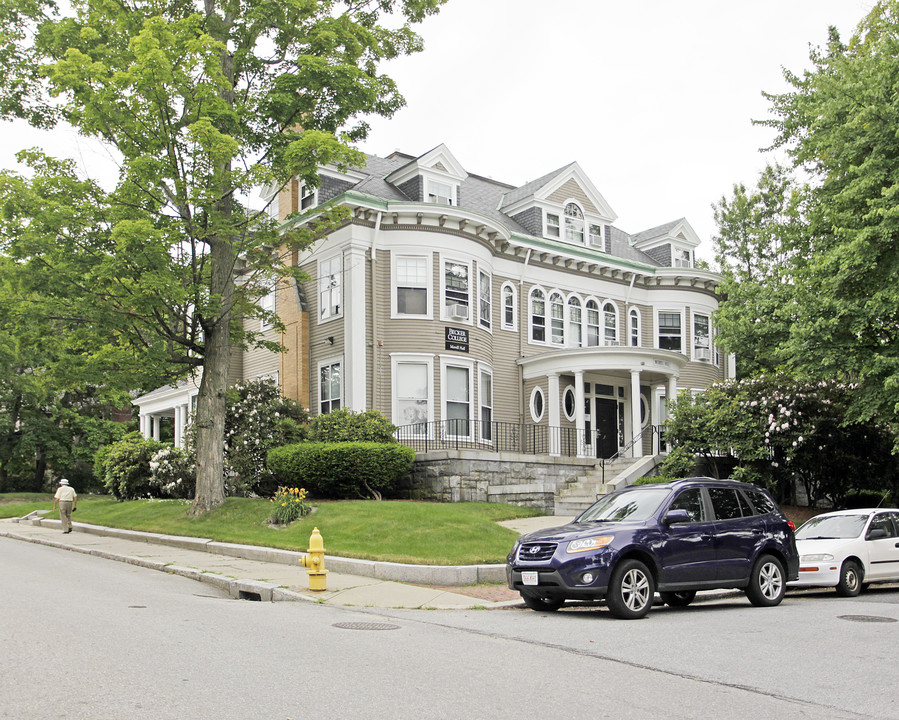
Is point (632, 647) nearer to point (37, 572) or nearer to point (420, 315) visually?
point (37, 572)

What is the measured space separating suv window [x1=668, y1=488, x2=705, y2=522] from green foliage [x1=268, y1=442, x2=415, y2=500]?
31.2ft

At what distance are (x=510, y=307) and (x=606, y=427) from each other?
5.44 meters

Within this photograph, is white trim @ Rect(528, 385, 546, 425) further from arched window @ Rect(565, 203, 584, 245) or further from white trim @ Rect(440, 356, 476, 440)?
arched window @ Rect(565, 203, 584, 245)

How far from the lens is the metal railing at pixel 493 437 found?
23.8m

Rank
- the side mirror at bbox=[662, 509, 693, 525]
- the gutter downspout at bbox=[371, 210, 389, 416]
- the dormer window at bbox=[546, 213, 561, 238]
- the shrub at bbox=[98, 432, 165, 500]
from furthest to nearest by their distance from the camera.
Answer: the dormer window at bbox=[546, 213, 561, 238], the shrub at bbox=[98, 432, 165, 500], the gutter downspout at bbox=[371, 210, 389, 416], the side mirror at bbox=[662, 509, 693, 525]

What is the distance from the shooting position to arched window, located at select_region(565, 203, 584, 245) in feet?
100

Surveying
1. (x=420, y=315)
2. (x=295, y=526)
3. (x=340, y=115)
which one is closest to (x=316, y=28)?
(x=340, y=115)

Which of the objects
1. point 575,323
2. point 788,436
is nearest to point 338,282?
point 575,323

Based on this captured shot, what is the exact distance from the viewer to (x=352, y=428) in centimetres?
2106

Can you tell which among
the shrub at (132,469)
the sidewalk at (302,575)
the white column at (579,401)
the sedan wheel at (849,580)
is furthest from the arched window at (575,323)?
the sedan wheel at (849,580)

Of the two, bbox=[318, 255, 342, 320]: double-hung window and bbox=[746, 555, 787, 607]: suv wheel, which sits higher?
bbox=[318, 255, 342, 320]: double-hung window

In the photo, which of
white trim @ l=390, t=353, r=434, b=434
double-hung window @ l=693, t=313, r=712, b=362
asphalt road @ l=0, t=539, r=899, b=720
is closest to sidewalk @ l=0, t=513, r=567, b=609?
asphalt road @ l=0, t=539, r=899, b=720

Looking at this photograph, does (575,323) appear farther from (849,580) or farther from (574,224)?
(849,580)

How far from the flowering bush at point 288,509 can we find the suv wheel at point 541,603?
716 centimetres
